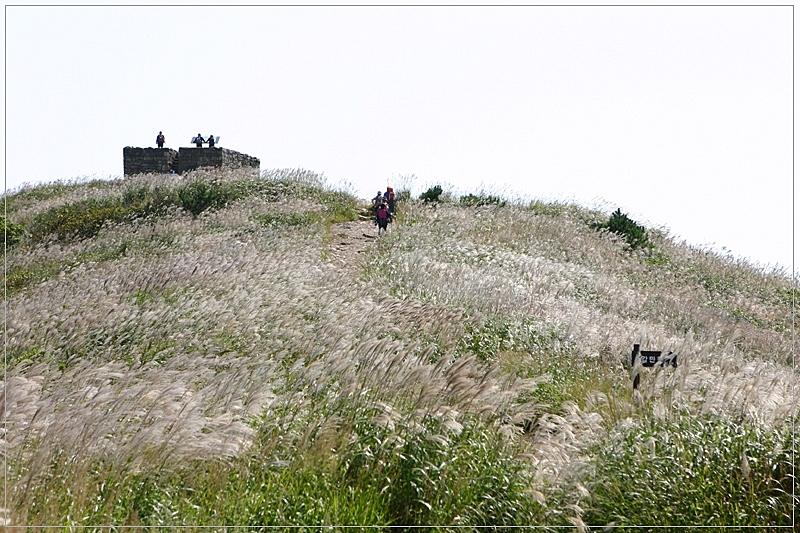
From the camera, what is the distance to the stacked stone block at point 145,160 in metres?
31.2

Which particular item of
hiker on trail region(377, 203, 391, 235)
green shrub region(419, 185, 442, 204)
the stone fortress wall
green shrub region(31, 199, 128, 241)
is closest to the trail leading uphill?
hiker on trail region(377, 203, 391, 235)

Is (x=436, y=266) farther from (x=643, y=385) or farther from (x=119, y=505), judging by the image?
(x=119, y=505)

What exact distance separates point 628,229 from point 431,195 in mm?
7375

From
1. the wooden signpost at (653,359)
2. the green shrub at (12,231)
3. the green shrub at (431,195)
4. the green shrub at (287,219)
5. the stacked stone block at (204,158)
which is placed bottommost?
the green shrub at (12,231)

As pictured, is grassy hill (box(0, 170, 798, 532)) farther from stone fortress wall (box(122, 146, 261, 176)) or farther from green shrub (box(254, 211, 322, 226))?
stone fortress wall (box(122, 146, 261, 176))

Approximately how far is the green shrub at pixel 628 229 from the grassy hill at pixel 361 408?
9.46 m

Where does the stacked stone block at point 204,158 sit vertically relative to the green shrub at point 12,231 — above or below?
above

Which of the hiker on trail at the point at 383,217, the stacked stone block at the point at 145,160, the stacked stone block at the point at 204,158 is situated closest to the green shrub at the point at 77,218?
the stacked stone block at the point at 204,158

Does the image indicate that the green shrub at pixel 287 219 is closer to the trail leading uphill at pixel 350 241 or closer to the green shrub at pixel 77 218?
the trail leading uphill at pixel 350 241

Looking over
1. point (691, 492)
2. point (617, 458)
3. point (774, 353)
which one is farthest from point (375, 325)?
point (774, 353)

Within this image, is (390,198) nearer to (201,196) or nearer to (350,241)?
(350,241)

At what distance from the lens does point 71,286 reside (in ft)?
30.3

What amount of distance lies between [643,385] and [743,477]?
2.44 m

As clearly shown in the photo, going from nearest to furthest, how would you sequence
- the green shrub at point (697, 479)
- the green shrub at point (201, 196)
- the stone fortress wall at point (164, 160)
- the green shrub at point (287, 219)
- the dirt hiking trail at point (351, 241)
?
the green shrub at point (697, 479), the dirt hiking trail at point (351, 241), the green shrub at point (287, 219), the green shrub at point (201, 196), the stone fortress wall at point (164, 160)
